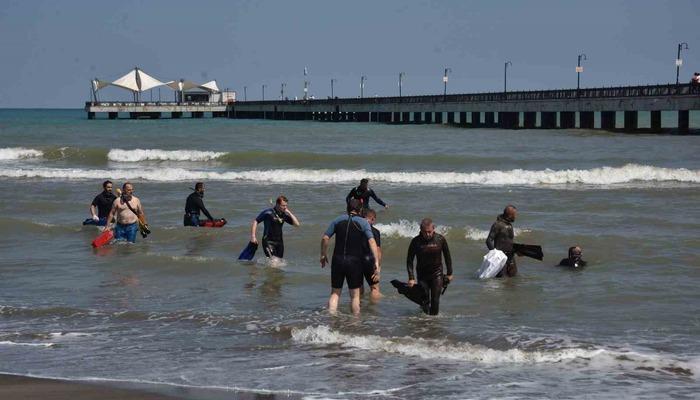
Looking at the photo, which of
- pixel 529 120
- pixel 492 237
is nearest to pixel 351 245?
pixel 492 237

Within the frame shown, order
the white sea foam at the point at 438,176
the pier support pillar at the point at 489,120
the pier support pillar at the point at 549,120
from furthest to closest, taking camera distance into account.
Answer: the pier support pillar at the point at 489,120 < the pier support pillar at the point at 549,120 < the white sea foam at the point at 438,176

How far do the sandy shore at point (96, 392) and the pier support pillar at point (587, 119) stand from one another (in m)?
67.7

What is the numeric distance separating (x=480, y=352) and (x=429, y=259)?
61.6 inches

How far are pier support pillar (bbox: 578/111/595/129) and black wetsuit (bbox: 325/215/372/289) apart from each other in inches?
2555

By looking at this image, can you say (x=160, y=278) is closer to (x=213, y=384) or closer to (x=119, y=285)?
(x=119, y=285)

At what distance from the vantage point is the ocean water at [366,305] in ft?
31.7

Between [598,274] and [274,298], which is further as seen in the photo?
[598,274]

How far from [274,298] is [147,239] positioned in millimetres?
6265

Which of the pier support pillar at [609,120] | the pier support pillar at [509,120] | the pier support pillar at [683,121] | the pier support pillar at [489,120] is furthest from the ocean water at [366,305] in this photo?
the pier support pillar at [489,120]

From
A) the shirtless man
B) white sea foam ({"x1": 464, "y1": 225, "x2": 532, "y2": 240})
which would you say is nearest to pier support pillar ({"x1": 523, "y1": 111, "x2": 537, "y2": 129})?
white sea foam ({"x1": 464, "y1": 225, "x2": 532, "y2": 240})

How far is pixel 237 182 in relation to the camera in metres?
33.5

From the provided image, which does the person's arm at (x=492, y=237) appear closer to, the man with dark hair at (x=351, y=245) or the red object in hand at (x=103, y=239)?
the man with dark hair at (x=351, y=245)

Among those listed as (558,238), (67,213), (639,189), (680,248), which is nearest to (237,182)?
(67,213)

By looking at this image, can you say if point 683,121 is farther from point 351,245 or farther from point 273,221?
point 351,245
